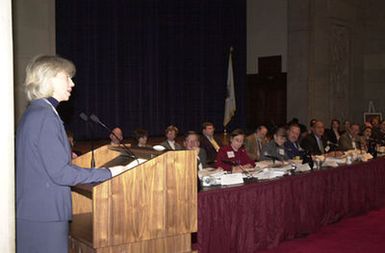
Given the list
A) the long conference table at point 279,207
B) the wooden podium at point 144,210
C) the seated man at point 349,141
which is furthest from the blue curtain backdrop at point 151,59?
the wooden podium at point 144,210

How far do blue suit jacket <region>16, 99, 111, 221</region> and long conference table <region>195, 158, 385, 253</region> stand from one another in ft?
6.11

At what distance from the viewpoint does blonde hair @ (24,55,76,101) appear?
7.21 ft

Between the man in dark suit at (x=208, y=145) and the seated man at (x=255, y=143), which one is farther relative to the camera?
the seated man at (x=255, y=143)

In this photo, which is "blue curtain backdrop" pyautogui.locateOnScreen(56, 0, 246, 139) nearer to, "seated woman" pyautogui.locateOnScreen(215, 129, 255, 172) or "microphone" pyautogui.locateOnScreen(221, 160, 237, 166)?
"seated woman" pyautogui.locateOnScreen(215, 129, 255, 172)

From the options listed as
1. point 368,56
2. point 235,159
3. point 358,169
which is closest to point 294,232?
point 235,159

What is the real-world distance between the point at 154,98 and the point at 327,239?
8.14 m

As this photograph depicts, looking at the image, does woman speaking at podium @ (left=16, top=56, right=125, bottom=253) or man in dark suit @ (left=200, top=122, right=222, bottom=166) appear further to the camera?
man in dark suit @ (left=200, top=122, right=222, bottom=166)

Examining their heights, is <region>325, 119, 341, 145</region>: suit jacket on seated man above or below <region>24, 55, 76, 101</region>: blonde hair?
below

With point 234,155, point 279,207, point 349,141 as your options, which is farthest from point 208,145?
point 349,141

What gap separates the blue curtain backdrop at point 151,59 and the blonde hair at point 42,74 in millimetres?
8252

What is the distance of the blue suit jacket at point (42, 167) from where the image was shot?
84.1 inches

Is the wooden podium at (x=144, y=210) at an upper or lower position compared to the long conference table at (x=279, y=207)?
upper

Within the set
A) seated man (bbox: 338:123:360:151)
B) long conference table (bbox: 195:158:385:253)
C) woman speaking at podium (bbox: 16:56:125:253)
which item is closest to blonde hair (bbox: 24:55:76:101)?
woman speaking at podium (bbox: 16:56:125:253)

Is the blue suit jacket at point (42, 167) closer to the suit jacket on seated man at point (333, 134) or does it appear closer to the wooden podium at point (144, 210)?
the wooden podium at point (144, 210)
